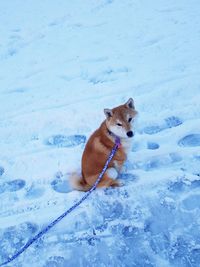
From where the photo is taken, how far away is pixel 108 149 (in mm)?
4133

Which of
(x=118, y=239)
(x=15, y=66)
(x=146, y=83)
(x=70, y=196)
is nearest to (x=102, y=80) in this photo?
(x=146, y=83)

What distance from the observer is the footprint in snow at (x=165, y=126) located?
16.5 feet

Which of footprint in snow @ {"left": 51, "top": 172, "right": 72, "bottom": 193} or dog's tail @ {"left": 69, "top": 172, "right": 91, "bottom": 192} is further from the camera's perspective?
footprint in snow @ {"left": 51, "top": 172, "right": 72, "bottom": 193}

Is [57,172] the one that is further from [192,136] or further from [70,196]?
[192,136]

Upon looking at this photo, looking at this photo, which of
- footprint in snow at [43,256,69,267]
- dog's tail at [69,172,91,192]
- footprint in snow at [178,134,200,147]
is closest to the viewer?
footprint in snow at [43,256,69,267]

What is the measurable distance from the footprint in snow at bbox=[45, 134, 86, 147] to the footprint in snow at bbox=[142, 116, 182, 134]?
94 cm

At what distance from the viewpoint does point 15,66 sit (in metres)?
A: 7.18

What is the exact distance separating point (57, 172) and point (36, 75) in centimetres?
288

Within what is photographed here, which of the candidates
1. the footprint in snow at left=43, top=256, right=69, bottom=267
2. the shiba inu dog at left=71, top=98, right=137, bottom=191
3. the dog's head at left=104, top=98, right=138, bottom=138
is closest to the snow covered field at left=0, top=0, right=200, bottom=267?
the footprint in snow at left=43, top=256, right=69, bottom=267

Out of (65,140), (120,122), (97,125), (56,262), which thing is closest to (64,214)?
(56,262)

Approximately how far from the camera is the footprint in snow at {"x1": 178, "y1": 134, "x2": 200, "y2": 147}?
4.67 m

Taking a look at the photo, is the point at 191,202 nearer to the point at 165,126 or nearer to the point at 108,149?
the point at 108,149

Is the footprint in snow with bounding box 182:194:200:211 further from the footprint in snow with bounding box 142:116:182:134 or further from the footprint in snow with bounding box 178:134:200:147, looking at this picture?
the footprint in snow with bounding box 142:116:182:134

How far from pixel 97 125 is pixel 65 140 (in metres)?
0.54
